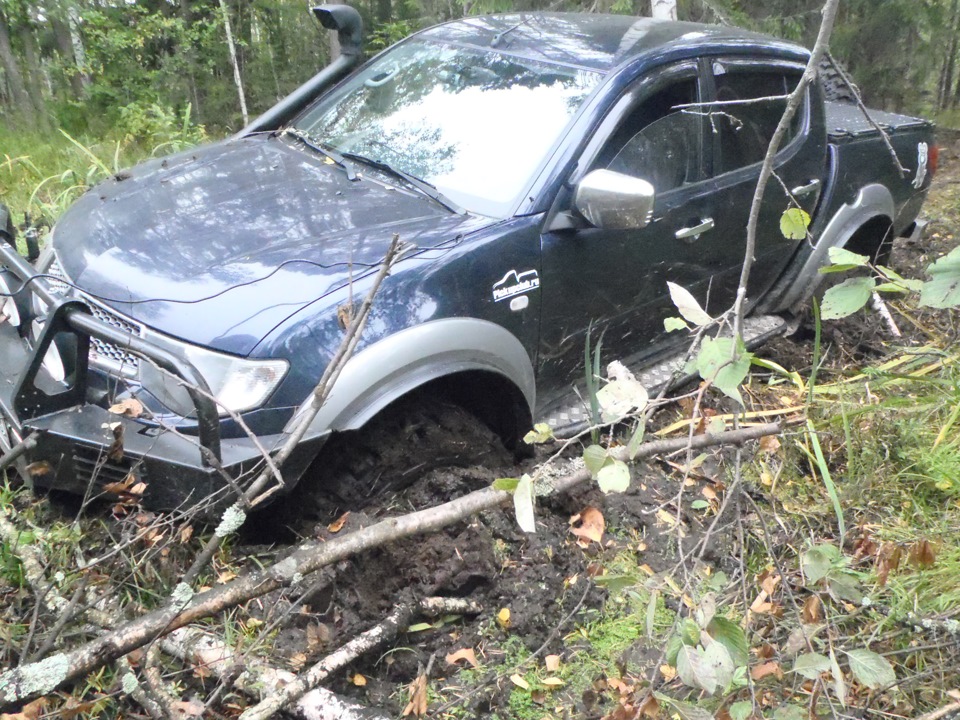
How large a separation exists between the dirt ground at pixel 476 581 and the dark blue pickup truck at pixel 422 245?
33cm

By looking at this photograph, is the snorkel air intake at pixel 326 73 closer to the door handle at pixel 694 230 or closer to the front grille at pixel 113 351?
the front grille at pixel 113 351

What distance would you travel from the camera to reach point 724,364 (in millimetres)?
1728

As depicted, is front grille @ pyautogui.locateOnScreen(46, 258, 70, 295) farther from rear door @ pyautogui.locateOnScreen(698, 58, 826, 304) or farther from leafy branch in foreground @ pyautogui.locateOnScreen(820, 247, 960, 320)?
rear door @ pyautogui.locateOnScreen(698, 58, 826, 304)

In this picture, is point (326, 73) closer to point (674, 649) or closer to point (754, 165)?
point (754, 165)

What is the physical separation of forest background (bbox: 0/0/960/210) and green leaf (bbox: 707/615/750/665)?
5048 mm

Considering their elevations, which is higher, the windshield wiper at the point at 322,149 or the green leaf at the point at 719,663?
the windshield wiper at the point at 322,149

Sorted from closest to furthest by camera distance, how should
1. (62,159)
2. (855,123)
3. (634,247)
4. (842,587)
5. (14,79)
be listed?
(842,587), (634,247), (855,123), (62,159), (14,79)

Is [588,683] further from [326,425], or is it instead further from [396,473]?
[326,425]

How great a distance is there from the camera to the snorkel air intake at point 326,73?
4004 mm

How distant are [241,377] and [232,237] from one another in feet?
2.04

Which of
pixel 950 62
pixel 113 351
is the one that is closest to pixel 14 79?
pixel 113 351

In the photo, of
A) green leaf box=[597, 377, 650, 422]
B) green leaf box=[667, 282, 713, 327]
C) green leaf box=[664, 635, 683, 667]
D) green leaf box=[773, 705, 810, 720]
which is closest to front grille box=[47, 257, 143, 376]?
green leaf box=[597, 377, 650, 422]

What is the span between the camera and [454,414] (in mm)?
2941

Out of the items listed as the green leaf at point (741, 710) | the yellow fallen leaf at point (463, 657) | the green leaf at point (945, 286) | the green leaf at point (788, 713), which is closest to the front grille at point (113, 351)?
the yellow fallen leaf at point (463, 657)
